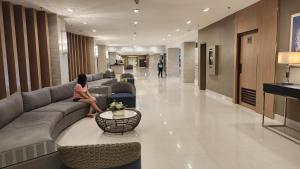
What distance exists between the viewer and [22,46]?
6.18 m

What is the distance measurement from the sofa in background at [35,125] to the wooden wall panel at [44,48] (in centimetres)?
124

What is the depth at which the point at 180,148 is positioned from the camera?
3832 millimetres

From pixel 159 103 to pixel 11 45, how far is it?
4821 millimetres

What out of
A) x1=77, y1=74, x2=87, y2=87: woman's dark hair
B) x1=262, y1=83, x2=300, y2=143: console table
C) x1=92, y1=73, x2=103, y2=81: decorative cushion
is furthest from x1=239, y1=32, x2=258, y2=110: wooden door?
x1=92, y1=73, x2=103, y2=81: decorative cushion

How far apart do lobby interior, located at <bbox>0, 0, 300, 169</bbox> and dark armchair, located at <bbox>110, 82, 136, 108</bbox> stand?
0.03 meters

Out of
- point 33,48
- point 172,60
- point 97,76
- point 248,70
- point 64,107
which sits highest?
point 33,48

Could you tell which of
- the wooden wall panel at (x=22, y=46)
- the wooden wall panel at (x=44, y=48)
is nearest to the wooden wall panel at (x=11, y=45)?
the wooden wall panel at (x=22, y=46)

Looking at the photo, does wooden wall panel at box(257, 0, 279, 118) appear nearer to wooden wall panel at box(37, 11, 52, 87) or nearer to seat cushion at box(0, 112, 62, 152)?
seat cushion at box(0, 112, 62, 152)

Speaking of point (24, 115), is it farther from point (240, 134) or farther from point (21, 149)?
point (240, 134)

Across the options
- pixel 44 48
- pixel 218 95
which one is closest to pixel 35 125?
pixel 44 48

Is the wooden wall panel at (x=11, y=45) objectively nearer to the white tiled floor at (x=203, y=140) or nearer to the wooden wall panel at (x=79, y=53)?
the white tiled floor at (x=203, y=140)

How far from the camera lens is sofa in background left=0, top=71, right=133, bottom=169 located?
264 cm

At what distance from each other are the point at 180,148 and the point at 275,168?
1.45m

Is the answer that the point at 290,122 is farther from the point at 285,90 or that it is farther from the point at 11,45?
the point at 11,45
